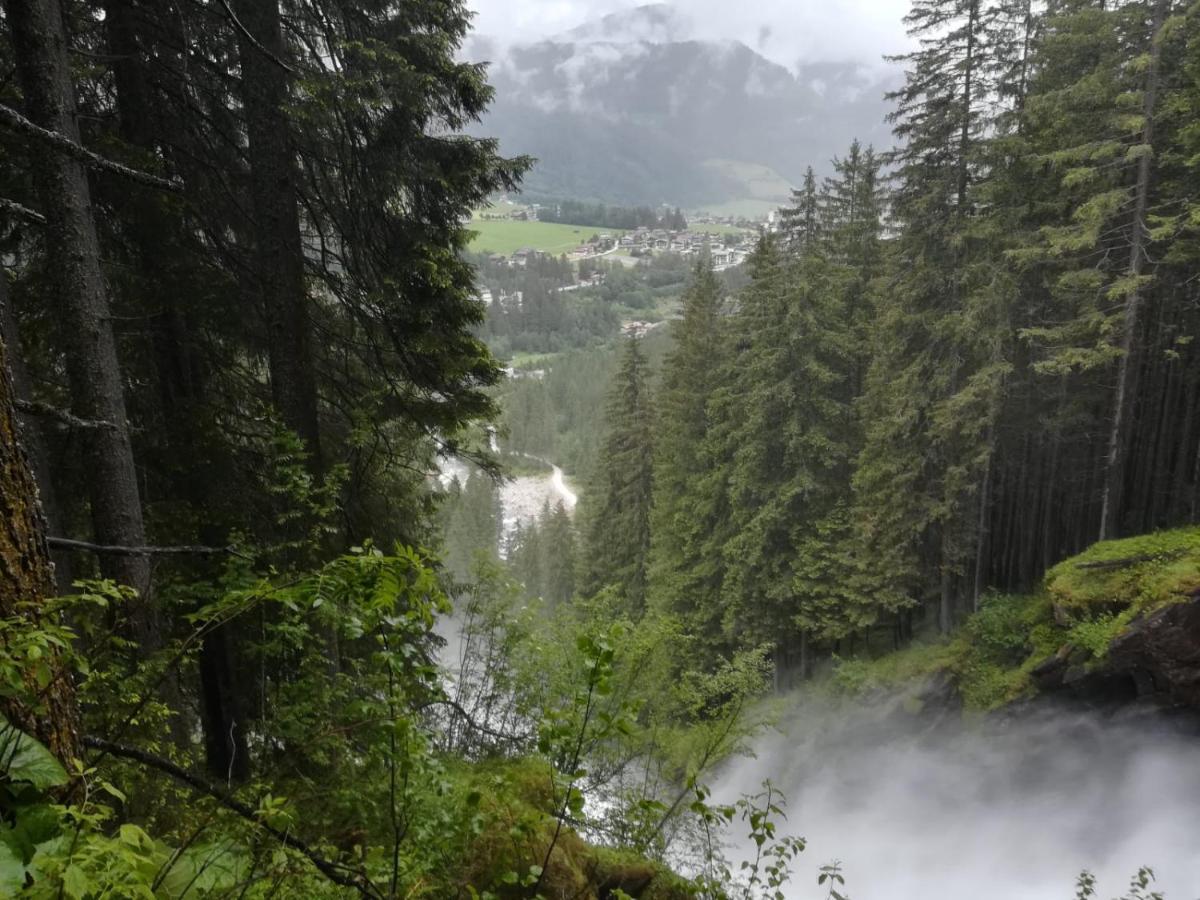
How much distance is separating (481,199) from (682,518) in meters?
15.5

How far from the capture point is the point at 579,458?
6506cm

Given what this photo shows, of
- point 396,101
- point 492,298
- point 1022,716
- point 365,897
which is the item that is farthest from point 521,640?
point 492,298

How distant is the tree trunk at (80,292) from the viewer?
3.71 m

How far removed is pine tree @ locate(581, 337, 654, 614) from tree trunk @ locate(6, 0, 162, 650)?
64.4ft

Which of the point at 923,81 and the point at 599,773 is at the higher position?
the point at 923,81

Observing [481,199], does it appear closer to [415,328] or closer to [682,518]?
[415,328]

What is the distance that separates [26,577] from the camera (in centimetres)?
157

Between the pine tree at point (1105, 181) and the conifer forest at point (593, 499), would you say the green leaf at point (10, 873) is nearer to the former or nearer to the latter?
the conifer forest at point (593, 499)

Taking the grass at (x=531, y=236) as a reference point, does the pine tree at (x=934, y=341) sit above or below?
below

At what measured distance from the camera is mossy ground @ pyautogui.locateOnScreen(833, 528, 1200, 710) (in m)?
11.9

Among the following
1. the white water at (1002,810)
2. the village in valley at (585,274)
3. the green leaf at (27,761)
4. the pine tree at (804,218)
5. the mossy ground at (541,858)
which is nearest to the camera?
the green leaf at (27,761)

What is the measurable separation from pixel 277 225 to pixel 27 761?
198 inches

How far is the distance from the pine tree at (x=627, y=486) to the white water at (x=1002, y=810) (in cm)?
1023

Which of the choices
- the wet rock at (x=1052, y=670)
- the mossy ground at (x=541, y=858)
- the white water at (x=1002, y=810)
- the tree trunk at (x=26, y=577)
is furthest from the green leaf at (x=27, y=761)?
the wet rock at (x=1052, y=670)
